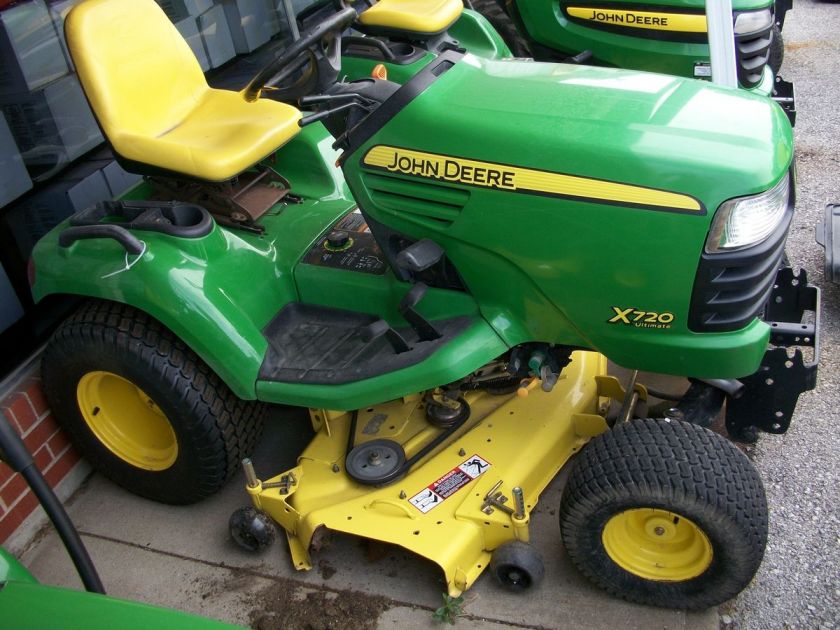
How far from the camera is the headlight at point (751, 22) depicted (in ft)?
13.2

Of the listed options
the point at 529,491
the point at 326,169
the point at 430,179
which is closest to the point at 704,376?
the point at 529,491

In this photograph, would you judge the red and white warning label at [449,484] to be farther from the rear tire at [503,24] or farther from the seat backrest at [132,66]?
the rear tire at [503,24]

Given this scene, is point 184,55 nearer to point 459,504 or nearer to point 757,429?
point 459,504

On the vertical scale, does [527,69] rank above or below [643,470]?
above

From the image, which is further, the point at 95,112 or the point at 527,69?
the point at 95,112

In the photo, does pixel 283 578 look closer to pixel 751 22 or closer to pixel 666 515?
pixel 666 515

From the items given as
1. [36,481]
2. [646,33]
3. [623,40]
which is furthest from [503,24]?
[36,481]

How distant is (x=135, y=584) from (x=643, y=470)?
1.61 meters

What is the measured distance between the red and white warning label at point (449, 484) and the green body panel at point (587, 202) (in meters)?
0.42

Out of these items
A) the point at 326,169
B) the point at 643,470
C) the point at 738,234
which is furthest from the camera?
the point at 326,169

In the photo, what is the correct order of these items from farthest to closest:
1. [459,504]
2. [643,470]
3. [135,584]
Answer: [135,584] → [459,504] → [643,470]

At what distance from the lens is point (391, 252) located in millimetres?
2477

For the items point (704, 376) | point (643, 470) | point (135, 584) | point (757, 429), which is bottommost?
point (135, 584)

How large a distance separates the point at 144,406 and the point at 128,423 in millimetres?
83
